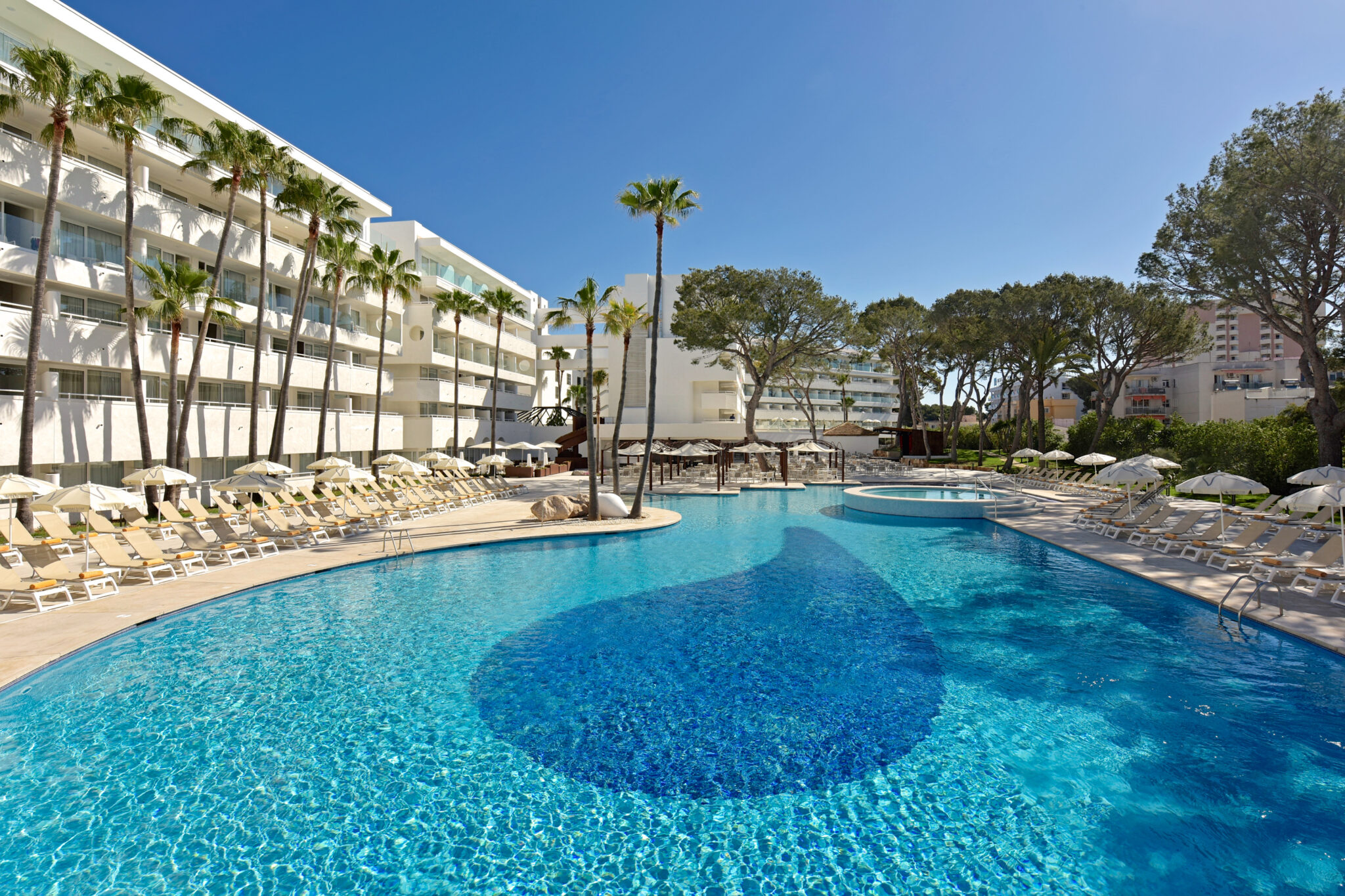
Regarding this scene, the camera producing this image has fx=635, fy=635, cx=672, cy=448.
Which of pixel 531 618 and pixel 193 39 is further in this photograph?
pixel 193 39

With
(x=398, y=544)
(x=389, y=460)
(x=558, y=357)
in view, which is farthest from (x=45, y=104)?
(x=558, y=357)

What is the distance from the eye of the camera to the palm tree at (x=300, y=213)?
74.0 ft

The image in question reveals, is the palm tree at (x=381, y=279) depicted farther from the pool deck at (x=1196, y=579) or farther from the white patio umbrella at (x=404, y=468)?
the pool deck at (x=1196, y=579)

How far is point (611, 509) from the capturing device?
21203 mm

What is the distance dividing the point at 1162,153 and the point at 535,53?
→ 19.4 m

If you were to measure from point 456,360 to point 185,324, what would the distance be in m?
13.1

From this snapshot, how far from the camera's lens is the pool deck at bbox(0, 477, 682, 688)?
27.6 ft

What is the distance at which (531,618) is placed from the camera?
10.7 m

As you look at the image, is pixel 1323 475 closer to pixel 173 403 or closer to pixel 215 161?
pixel 173 403

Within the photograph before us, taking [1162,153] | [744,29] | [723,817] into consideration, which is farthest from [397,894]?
[1162,153]

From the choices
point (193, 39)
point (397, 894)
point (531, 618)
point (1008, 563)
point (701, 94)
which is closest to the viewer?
point (397, 894)

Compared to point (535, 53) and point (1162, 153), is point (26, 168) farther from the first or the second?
point (1162, 153)

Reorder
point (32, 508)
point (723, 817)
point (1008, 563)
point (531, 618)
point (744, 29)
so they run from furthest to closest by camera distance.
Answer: point (744, 29)
point (1008, 563)
point (32, 508)
point (531, 618)
point (723, 817)

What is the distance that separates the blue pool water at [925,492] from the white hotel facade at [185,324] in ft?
43.3
